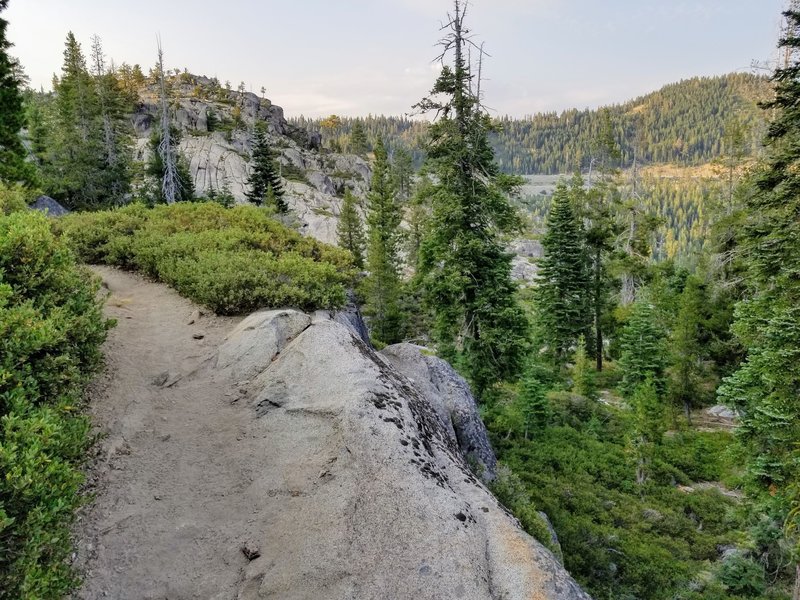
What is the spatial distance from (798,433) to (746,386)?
324cm

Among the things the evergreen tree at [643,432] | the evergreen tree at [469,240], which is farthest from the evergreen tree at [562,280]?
the evergreen tree at [469,240]

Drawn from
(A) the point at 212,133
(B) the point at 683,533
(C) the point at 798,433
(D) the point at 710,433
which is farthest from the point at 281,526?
(A) the point at 212,133

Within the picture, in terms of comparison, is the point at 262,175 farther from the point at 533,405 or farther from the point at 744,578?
the point at 744,578

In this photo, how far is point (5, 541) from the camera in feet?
11.9

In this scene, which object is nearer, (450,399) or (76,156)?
(450,399)

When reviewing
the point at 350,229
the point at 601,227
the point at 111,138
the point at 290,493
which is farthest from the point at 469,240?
the point at 111,138

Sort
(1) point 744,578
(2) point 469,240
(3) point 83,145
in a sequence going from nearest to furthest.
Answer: (1) point 744,578, (2) point 469,240, (3) point 83,145

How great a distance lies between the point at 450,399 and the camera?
1076cm

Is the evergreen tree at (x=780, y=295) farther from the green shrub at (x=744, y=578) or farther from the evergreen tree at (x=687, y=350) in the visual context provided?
the evergreen tree at (x=687, y=350)

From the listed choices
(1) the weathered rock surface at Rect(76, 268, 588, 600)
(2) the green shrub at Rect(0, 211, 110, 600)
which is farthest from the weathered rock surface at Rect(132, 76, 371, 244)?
(2) the green shrub at Rect(0, 211, 110, 600)

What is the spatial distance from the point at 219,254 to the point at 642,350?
92.4 feet

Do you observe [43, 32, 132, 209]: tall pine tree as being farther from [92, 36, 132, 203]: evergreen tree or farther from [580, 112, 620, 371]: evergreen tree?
[580, 112, 620, 371]: evergreen tree

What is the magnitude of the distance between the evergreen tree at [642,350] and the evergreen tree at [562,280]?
5.45 m

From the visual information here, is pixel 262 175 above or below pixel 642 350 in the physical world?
above
